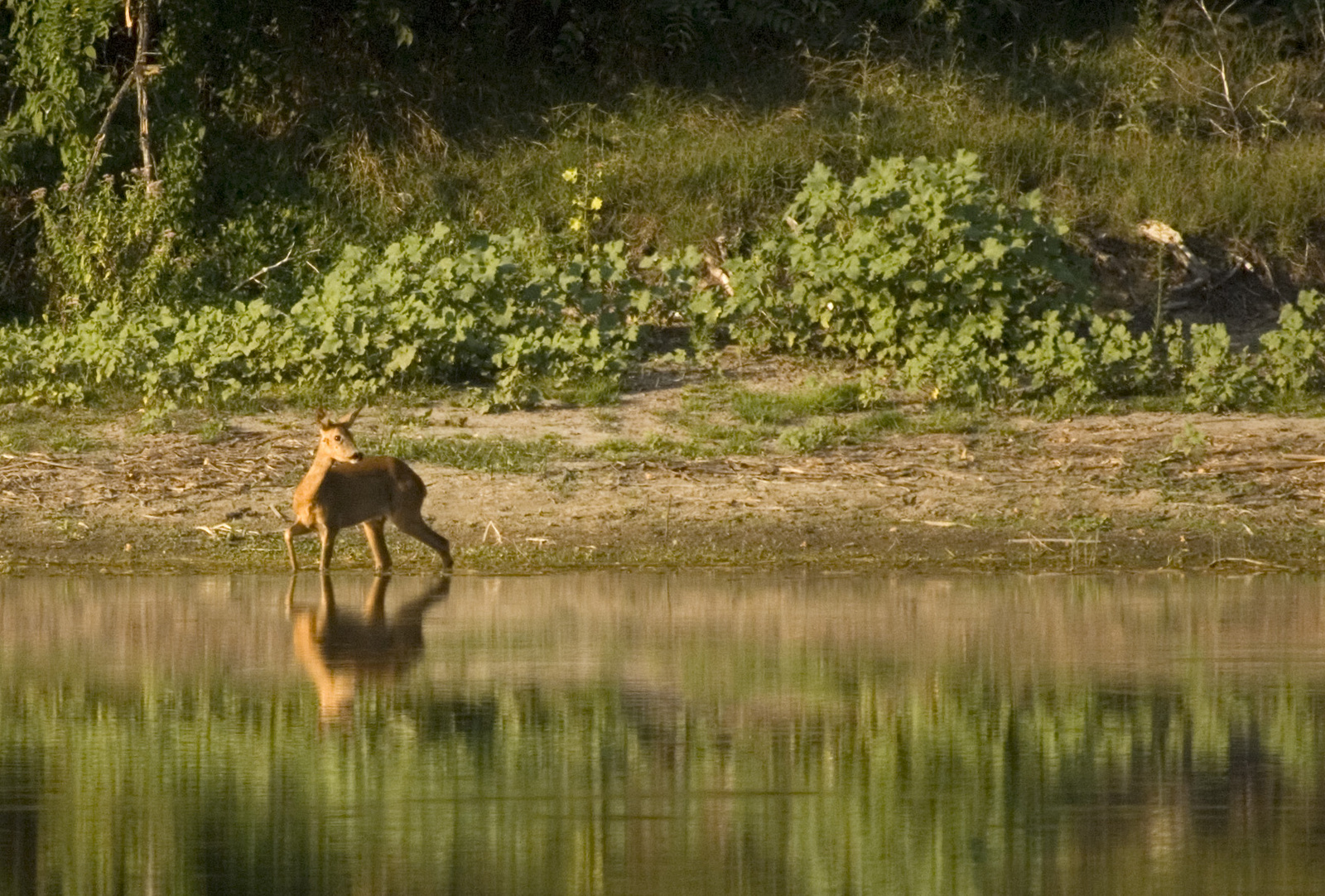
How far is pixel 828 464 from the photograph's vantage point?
1352cm

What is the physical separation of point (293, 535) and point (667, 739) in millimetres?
4656

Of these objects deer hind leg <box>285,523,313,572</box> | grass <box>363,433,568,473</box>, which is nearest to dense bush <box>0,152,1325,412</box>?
grass <box>363,433,568,473</box>

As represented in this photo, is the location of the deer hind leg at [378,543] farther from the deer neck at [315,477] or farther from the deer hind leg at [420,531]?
the deer neck at [315,477]

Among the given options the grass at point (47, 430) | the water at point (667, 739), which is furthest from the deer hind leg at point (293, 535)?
the grass at point (47, 430)

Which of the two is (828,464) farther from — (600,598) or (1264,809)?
(1264,809)

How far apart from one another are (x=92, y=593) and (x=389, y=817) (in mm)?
4870

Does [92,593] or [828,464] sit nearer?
[92,593]

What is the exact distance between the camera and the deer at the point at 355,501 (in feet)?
39.2

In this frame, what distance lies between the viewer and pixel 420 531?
12039mm

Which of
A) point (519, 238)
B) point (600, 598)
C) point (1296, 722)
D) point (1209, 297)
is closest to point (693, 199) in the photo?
point (519, 238)

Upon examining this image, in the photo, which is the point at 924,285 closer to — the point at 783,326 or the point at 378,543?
the point at 783,326

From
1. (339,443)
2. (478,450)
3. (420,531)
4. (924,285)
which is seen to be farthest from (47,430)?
(924,285)

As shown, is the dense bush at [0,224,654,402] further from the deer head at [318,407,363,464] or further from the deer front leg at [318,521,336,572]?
the deer front leg at [318,521,336,572]

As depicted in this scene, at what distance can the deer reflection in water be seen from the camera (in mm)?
8633
